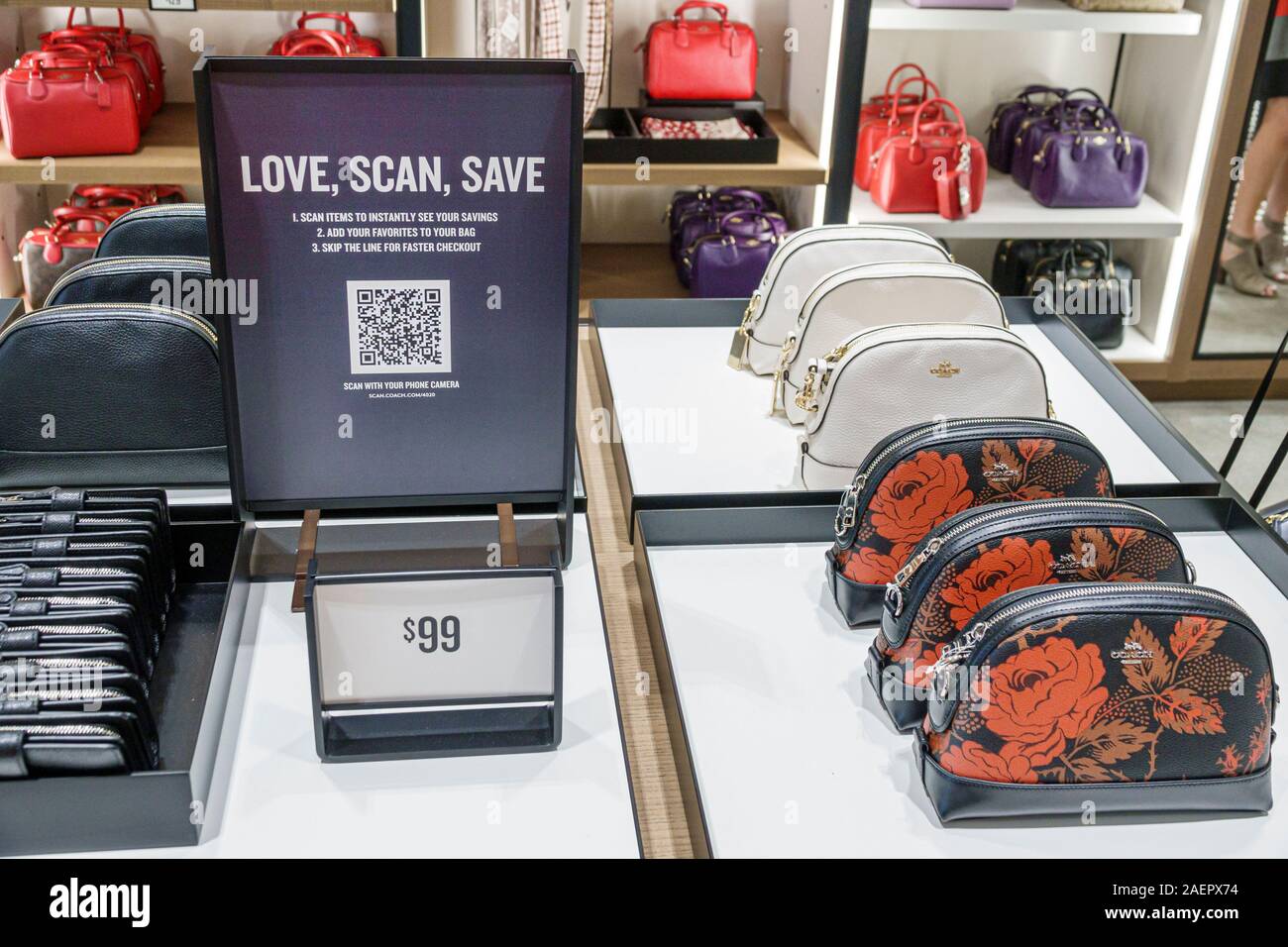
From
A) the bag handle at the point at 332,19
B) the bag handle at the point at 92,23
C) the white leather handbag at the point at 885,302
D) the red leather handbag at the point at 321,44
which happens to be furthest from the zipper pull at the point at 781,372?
the bag handle at the point at 92,23

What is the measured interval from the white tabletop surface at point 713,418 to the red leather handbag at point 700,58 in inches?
35.8

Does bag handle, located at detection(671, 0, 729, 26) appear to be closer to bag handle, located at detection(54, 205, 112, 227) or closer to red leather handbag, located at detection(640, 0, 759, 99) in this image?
red leather handbag, located at detection(640, 0, 759, 99)

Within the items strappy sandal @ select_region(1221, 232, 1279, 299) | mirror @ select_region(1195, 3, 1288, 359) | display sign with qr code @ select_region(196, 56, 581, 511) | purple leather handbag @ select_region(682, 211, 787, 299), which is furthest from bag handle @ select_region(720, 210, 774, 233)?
display sign with qr code @ select_region(196, 56, 581, 511)

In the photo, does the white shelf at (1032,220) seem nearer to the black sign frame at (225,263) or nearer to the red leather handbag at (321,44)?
the red leather handbag at (321,44)

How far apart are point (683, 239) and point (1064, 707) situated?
83.4 inches

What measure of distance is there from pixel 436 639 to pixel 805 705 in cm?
49

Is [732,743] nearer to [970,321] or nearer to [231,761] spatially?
[231,761]

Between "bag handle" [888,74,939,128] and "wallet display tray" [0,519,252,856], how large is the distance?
2.25 m

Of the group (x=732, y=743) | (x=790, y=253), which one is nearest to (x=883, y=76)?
(x=790, y=253)

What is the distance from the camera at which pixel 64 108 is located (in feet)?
9.39

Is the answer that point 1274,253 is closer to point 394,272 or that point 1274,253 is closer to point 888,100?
point 888,100

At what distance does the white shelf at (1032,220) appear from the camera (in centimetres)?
323

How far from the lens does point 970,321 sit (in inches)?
87.8

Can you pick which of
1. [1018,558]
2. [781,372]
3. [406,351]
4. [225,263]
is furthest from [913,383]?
[225,263]
